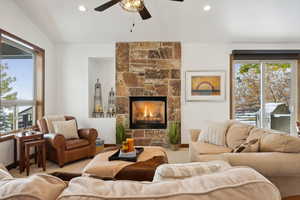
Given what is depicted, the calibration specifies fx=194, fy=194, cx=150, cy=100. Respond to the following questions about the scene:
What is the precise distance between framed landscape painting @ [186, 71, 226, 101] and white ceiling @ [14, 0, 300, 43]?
88 cm

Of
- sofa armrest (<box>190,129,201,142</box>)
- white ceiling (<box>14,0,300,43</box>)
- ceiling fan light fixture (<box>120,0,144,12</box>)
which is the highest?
white ceiling (<box>14,0,300,43</box>)

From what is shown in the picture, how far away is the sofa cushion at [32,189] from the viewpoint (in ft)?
1.98

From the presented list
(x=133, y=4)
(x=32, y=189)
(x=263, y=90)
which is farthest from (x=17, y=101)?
(x=263, y=90)

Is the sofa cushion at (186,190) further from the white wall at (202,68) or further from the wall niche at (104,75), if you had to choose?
the wall niche at (104,75)

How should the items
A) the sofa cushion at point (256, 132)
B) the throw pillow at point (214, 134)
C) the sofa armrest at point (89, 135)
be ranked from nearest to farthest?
the sofa cushion at point (256, 132), the throw pillow at point (214, 134), the sofa armrest at point (89, 135)

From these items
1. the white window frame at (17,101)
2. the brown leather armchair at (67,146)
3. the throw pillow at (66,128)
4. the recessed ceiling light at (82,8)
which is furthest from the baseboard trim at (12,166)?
the recessed ceiling light at (82,8)

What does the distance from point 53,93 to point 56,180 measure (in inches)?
191

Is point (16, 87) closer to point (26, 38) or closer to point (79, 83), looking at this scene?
point (26, 38)

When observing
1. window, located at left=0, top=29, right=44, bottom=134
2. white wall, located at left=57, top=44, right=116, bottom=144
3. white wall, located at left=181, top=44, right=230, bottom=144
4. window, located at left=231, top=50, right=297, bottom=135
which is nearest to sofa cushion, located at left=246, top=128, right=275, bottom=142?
white wall, located at left=181, top=44, right=230, bottom=144

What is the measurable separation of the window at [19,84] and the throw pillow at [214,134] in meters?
3.68

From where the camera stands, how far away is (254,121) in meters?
5.36

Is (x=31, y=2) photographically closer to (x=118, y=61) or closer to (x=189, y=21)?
(x=118, y=61)

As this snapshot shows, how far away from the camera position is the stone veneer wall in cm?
505

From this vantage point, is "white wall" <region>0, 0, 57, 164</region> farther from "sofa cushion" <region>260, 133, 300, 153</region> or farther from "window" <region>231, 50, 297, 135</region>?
"window" <region>231, 50, 297, 135</region>
